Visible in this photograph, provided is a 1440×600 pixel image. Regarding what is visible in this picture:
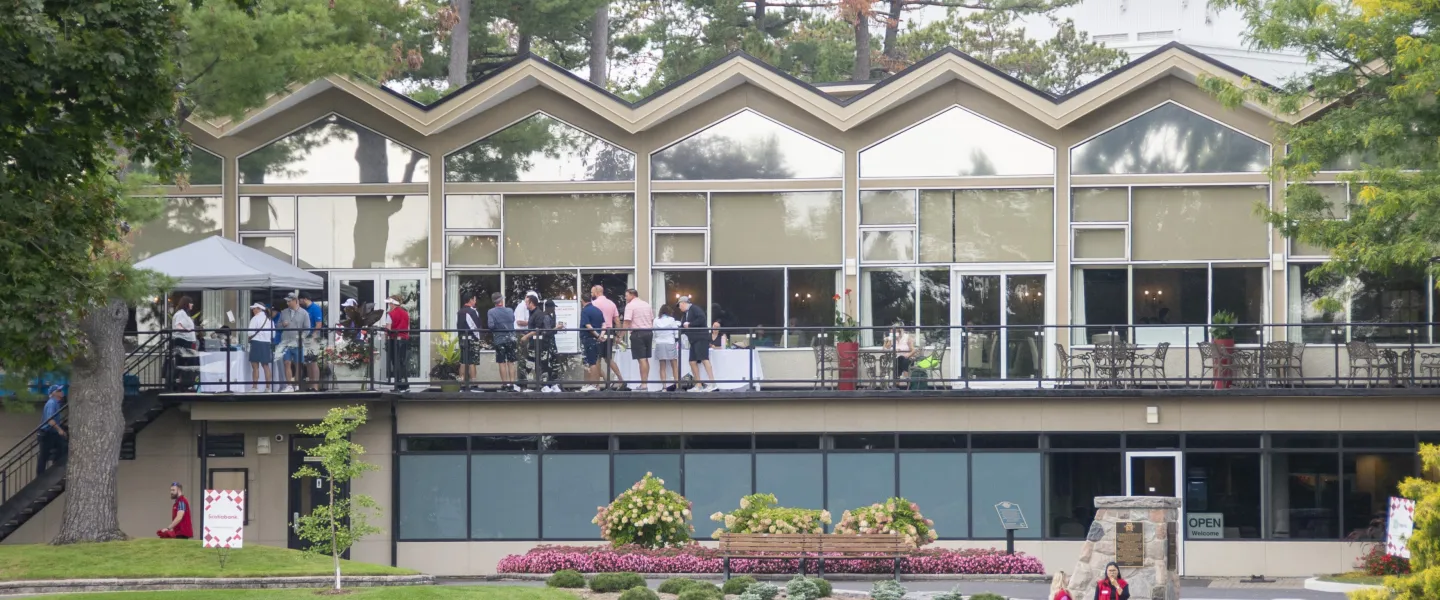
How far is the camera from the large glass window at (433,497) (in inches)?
1032

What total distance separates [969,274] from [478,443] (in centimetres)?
847

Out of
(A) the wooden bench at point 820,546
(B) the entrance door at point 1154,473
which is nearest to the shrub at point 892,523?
(A) the wooden bench at point 820,546

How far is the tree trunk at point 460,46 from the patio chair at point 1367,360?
20.7 metres

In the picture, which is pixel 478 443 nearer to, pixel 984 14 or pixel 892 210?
pixel 892 210

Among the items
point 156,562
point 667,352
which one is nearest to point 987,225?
point 667,352

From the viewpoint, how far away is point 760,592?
18.9 meters

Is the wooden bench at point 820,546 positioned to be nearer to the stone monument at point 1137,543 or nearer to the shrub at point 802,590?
the shrub at point 802,590

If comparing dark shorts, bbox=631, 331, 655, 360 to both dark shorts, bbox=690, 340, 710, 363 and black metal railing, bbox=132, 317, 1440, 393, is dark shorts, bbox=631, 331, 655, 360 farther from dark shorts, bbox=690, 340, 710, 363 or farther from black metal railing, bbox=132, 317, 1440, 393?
dark shorts, bbox=690, 340, 710, 363

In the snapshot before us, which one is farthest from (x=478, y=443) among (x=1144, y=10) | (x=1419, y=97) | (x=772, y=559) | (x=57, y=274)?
(x=1144, y=10)

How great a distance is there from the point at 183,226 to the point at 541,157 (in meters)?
6.22

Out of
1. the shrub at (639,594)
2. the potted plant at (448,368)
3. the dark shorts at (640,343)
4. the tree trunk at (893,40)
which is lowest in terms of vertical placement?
the shrub at (639,594)

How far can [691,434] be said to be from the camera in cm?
2592

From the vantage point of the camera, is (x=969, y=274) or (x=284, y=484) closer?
(x=284, y=484)

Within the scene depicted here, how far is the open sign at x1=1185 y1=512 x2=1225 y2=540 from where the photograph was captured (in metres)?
25.6
